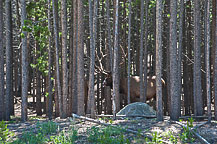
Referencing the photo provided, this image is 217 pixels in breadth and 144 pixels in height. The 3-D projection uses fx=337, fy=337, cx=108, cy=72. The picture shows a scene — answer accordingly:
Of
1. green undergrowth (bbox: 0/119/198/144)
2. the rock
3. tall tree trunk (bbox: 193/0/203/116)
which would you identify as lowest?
green undergrowth (bbox: 0/119/198/144)

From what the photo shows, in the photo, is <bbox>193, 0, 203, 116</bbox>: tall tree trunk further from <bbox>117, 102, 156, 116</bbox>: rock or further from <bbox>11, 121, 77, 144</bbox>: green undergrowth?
<bbox>11, 121, 77, 144</bbox>: green undergrowth

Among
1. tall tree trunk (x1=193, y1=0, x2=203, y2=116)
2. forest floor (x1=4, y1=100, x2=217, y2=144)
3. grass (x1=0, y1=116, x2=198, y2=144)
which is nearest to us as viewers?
grass (x1=0, y1=116, x2=198, y2=144)

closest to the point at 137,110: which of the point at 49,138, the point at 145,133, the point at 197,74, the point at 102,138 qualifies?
the point at 197,74

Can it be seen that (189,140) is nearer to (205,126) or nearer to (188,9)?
(205,126)

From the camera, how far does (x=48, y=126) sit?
33.7ft

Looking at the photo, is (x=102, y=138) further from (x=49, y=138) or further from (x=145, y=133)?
(x=49, y=138)

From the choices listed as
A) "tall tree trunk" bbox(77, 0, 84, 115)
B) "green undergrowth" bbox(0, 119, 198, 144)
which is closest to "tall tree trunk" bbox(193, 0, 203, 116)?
"tall tree trunk" bbox(77, 0, 84, 115)

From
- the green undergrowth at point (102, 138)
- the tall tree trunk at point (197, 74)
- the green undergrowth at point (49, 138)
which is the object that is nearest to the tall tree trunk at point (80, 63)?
the green undergrowth at point (49, 138)

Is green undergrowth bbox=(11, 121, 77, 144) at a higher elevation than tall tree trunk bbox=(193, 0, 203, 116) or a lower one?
lower

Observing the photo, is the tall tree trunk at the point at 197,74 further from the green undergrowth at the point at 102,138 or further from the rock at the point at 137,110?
the green undergrowth at the point at 102,138

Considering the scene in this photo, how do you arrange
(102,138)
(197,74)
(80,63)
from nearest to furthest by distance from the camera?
(102,138)
(80,63)
(197,74)

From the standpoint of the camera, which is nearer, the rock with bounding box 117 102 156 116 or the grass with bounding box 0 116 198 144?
the grass with bounding box 0 116 198 144

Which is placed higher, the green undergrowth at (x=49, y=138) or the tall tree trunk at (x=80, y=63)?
the tall tree trunk at (x=80, y=63)

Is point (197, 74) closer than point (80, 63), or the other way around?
point (80, 63)
